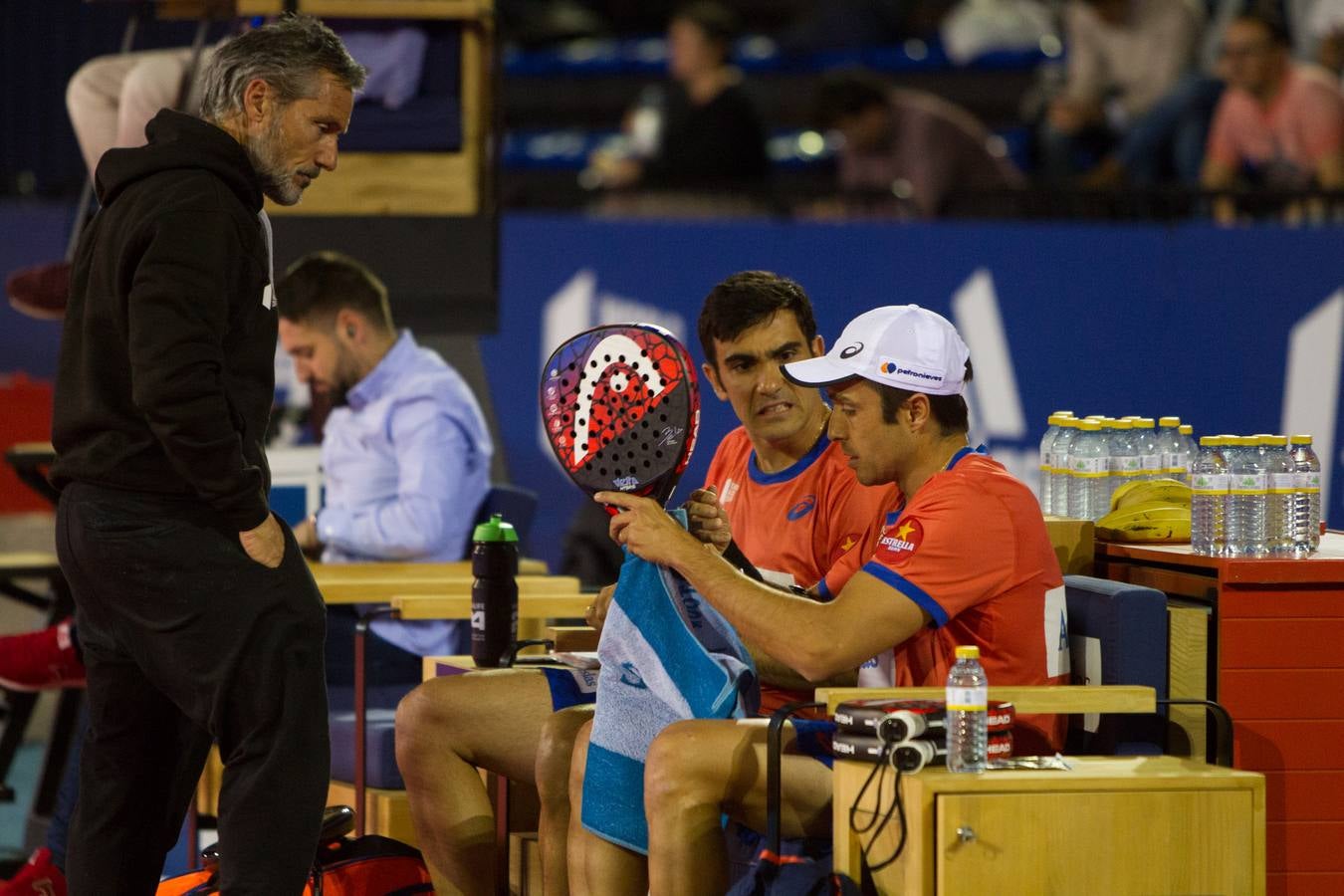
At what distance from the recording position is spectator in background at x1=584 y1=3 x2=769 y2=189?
9156 mm

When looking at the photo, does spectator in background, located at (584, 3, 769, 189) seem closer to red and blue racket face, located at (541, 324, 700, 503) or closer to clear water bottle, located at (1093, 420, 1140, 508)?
clear water bottle, located at (1093, 420, 1140, 508)

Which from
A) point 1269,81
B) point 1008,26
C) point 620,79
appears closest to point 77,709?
point 1269,81

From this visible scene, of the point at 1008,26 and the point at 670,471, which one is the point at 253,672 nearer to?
the point at 670,471

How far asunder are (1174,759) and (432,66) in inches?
140

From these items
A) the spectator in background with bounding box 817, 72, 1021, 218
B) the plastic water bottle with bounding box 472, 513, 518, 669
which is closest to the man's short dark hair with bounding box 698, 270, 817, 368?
the plastic water bottle with bounding box 472, 513, 518, 669

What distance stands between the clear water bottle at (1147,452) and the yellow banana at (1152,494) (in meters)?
0.17

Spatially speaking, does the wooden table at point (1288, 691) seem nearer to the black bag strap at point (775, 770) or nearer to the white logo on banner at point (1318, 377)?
the black bag strap at point (775, 770)

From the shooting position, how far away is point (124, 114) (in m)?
→ 5.60

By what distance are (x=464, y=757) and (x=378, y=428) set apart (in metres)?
1.44

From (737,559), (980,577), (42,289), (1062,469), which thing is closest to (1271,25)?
(1062,469)

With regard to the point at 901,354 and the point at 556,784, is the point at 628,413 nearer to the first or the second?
the point at 901,354

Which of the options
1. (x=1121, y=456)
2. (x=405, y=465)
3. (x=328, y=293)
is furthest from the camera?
(x=328, y=293)

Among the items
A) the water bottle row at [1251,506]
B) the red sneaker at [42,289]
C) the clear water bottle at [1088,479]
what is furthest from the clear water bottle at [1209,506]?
the red sneaker at [42,289]

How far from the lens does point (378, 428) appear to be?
521 cm
